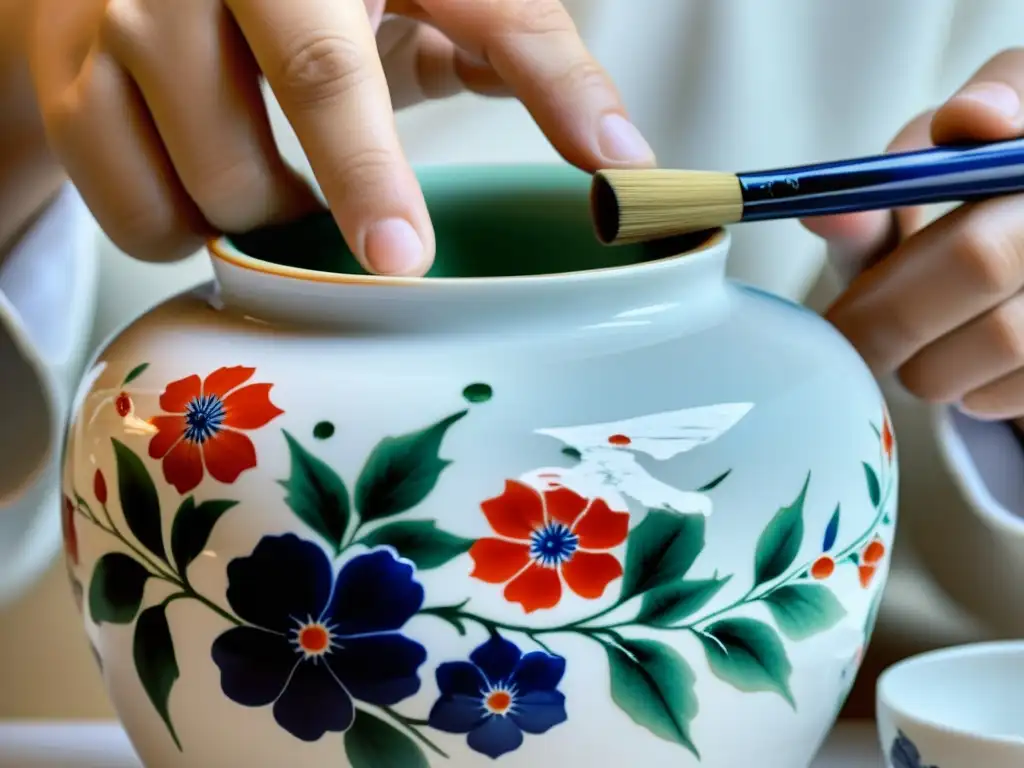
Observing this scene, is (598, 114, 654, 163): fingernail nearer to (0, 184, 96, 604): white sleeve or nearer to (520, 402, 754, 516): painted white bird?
(520, 402, 754, 516): painted white bird

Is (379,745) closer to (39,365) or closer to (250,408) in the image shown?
(250,408)

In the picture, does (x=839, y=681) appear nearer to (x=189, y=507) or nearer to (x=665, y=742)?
(x=665, y=742)

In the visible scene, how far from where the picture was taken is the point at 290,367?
0.95 feet

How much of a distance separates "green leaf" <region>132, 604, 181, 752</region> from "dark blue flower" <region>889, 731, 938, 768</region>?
8.7 inches

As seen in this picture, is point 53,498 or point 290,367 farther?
point 53,498

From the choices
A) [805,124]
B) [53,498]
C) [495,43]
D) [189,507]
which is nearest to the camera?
[189,507]

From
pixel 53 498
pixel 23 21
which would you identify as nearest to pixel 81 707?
pixel 53 498

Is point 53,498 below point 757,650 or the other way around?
below

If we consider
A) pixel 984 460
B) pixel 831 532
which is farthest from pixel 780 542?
pixel 984 460

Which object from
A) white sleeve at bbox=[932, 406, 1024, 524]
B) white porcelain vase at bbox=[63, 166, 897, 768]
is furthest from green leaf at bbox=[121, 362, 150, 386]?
white sleeve at bbox=[932, 406, 1024, 524]

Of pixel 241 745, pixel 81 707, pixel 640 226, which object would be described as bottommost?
pixel 81 707

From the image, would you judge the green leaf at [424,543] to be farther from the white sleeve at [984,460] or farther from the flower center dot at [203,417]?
the white sleeve at [984,460]

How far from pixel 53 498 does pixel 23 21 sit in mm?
214

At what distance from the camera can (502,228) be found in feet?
1.47
